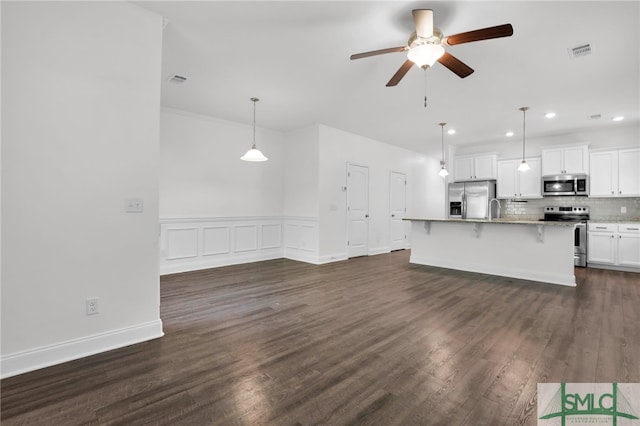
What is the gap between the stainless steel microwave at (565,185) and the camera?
608 cm

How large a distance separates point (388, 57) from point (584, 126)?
5.24m

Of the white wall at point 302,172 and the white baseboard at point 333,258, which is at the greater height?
the white wall at point 302,172

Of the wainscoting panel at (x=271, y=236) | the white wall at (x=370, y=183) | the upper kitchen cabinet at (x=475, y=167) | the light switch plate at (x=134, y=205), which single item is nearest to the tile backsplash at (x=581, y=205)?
the upper kitchen cabinet at (x=475, y=167)

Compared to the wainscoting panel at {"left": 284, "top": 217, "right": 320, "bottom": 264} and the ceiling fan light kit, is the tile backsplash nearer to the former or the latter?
the wainscoting panel at {"left": 284, "top": 217, "right": 320, "bottom": 264}

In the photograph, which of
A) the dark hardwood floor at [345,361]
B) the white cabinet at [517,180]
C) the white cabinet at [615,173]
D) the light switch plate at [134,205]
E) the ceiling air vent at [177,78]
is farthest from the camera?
the white cabinet at [517,180]

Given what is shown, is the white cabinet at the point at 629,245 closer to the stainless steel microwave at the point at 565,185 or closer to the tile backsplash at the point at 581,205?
the tile backsplash at the point at 581,205

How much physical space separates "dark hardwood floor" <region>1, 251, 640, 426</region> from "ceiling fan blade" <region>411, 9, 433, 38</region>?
2.53 metres

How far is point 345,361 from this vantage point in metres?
2.23

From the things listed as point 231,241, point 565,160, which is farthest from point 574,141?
point 231,241

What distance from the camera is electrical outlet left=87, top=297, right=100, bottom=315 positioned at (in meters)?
2.33

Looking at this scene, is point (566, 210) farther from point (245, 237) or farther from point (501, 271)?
point (245, 237)

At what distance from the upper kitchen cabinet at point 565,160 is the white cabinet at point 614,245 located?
1.22m

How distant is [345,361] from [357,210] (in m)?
4.86

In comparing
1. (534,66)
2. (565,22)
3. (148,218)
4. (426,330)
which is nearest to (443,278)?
(426,330)
